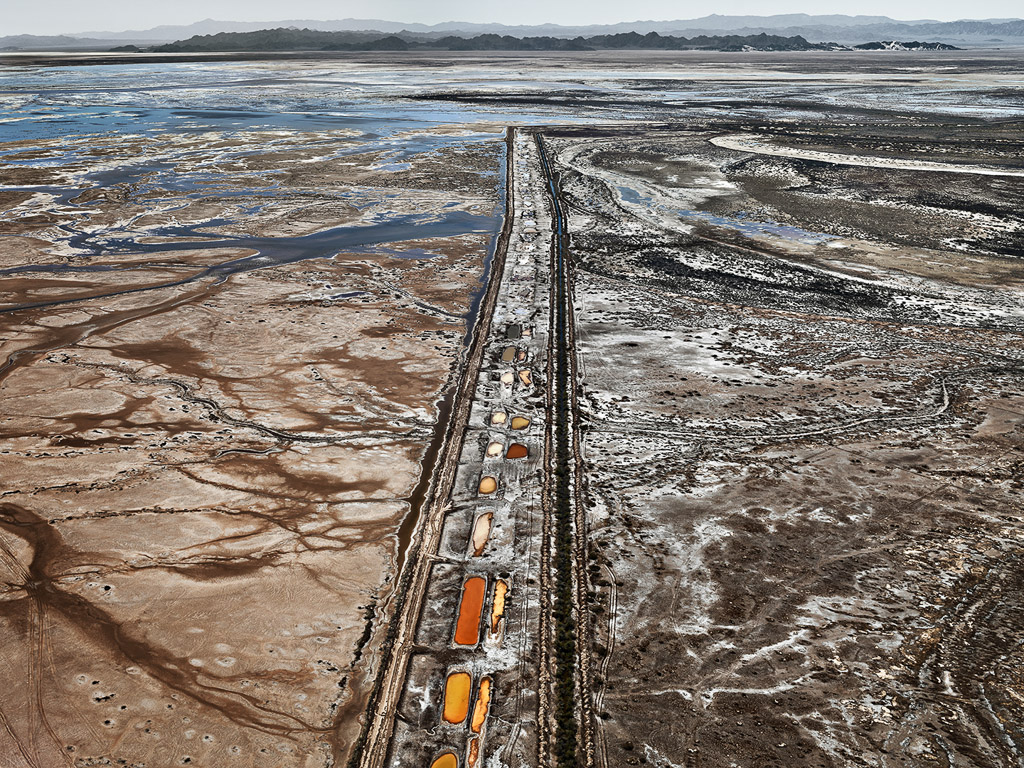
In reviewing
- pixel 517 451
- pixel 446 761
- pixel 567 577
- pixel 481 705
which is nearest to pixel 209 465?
pixel 517 451

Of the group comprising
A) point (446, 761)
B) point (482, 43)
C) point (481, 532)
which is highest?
point (482, 43)

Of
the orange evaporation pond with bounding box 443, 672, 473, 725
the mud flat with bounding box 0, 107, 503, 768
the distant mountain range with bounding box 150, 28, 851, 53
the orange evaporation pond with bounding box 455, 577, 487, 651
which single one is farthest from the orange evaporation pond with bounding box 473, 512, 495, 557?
the distant mountain range with bounding box 150, 28, 851, 53

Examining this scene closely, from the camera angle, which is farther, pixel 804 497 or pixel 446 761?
pixel 804 497

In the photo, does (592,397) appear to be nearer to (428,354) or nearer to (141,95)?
(428,354)

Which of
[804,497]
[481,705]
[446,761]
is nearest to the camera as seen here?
[446,761]

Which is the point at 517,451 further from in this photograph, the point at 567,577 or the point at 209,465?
the point at 209,465

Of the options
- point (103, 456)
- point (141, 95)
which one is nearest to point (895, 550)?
point (103, 456)
